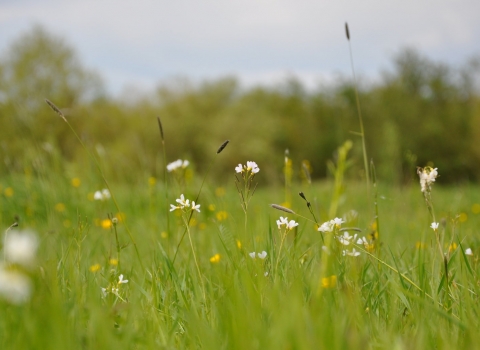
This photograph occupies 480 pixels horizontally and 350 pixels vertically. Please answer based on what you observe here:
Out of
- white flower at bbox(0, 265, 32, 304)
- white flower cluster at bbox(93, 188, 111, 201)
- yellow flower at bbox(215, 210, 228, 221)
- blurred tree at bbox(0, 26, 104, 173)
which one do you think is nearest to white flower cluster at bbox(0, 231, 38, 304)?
white flower at bbox(0, 265, 32, 304)

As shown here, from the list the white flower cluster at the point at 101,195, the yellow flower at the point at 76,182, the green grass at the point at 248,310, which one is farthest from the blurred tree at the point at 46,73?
the green grass at the point at 248,310

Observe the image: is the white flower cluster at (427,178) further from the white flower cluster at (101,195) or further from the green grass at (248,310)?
the white flower cluster at (101,195)

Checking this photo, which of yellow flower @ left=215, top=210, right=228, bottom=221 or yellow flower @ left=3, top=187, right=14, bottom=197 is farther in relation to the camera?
yellow flower @ left=3, top=187, right=14, bottom=197

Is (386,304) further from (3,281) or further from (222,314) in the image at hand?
(3,281)

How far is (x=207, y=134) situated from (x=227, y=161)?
2.42m

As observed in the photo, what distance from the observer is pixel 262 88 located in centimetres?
3628

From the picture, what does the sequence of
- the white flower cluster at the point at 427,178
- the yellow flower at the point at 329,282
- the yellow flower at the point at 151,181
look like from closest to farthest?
the yellow flower at the point at 329,282 < the white flower cluster at the point at 427,178 < the yellow flower at the point at 151,181

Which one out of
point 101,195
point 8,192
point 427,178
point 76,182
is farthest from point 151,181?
point 427,178

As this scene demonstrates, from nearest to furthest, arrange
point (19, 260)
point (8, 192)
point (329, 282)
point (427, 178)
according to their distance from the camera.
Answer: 1. point (19, 260)
2. point (329, 282)
3. point (427, 178)
4. point (8, 192)

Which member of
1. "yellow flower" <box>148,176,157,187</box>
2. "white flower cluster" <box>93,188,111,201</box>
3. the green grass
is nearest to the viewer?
the green grass

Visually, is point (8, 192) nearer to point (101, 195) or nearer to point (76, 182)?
point (76, 182)

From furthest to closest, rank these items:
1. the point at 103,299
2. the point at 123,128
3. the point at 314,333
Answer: the point at 123,128 → the point at 103,299 → the point at 314,333

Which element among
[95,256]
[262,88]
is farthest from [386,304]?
[262,88]

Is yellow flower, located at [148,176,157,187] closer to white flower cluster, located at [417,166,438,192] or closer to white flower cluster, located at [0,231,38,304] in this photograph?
white flower cluster, located at [417,166,438,192]
